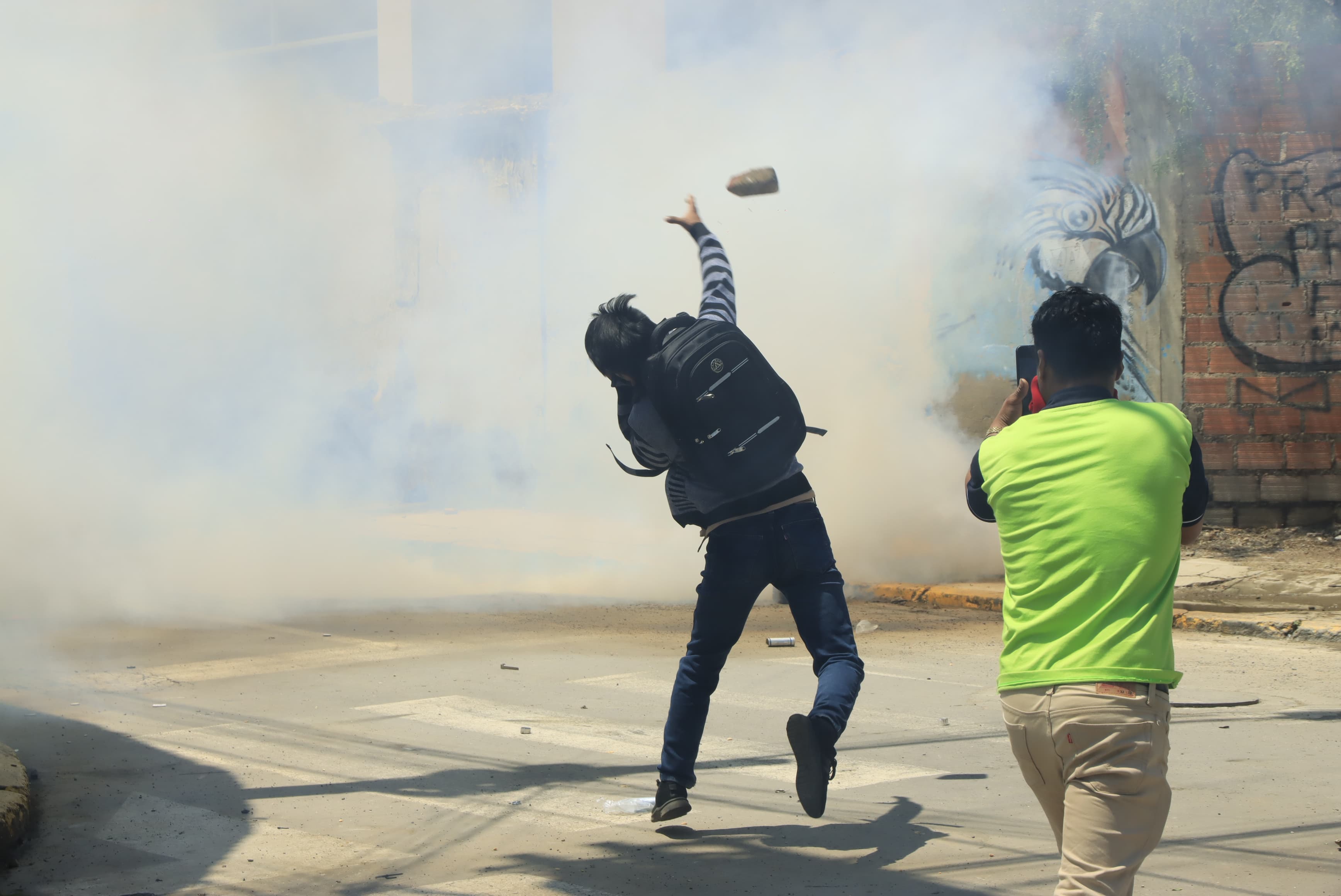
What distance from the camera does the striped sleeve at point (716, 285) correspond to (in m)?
3.33

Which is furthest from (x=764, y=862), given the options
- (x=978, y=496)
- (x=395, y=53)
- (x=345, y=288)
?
(x=395, y=53)

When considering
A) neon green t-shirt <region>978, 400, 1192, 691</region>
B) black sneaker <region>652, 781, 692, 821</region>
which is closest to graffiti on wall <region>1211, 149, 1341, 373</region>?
black sneaker <region>652, 781, 692, 821</region>

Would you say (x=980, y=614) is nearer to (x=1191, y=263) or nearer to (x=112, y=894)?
(x=1191, y=263)

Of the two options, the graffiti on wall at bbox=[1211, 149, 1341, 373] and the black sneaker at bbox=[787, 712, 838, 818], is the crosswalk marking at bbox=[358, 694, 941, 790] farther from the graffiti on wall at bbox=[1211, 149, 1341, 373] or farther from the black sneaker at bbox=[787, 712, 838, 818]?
the graffiti on wall at bbox=[1211, 149, 1341, 373]

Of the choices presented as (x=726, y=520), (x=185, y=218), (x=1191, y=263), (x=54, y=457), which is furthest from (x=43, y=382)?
(x=1191, y=263)

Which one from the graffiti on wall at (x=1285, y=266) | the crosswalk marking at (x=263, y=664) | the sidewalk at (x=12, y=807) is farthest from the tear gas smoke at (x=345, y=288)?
the sidewalk at (x=12, y=807)

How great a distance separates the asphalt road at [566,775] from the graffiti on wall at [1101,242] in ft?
11.9

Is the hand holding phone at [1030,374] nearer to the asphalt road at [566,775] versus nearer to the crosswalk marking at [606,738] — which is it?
the asphalt road at [566,775]

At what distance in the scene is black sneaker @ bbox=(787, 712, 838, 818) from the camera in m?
2.87

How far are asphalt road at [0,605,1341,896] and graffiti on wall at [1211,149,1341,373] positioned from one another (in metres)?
3.69

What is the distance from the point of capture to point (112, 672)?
5316mm

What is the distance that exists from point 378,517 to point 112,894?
343 inches

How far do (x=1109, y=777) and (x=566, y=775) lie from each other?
2155mm

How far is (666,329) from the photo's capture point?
3.21m
